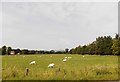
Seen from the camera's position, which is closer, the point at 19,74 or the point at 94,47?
the point at 19,74

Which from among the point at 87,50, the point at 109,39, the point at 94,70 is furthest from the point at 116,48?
the point at 94,70

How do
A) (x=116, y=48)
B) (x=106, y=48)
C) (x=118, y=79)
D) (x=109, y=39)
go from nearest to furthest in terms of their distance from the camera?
(x=118, y=79) < (x=116, y=48) < (x=106, y=48) < (x=109, y=39)

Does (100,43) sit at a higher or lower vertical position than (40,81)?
higher

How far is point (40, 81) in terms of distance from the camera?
56.1 ft

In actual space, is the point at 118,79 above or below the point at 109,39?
below

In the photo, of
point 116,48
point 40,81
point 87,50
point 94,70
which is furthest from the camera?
point 87,50

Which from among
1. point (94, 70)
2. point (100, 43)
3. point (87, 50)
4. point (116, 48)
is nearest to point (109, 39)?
point (100, 43)

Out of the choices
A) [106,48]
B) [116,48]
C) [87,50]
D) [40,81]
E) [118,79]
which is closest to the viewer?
[40,81]

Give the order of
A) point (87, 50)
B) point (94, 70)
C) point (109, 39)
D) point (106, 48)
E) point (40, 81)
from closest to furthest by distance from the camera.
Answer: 1. point (40, 81)
2. point (94, 70)
3. point (106, 48)
4. point (109, 39)
5. point (87, 50)

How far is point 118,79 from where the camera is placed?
61.1 ft

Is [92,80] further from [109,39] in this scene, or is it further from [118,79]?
A: [109,39]

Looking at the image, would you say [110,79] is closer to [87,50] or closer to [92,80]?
[92,80]

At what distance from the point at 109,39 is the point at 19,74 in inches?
4244

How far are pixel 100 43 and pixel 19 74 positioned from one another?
10554 cm
